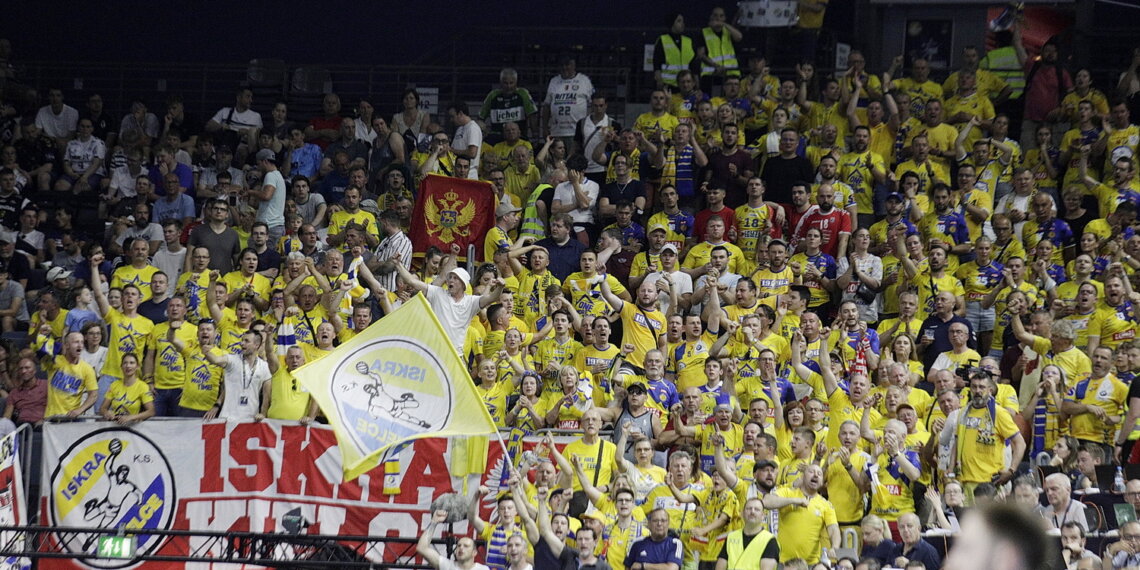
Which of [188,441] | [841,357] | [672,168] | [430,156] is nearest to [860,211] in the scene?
[672,168]

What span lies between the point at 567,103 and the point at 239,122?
429cm

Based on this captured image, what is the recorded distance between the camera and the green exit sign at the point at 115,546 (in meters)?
13.2

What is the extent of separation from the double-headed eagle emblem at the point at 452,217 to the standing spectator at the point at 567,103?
213 cm

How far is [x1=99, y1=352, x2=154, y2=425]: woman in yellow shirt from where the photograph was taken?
13.8m

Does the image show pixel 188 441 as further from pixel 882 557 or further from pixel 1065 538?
pixel 1065 538

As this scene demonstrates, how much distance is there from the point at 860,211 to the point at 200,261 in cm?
717

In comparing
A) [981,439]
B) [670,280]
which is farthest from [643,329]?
[981,439]

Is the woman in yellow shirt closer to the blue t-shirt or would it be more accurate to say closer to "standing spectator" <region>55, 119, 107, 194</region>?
the blue t-shirt

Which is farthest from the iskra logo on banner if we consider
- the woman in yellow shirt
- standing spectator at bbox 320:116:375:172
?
standing spectator at bbox 320:116:375:172

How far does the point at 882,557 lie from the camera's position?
A: 36.0 feet

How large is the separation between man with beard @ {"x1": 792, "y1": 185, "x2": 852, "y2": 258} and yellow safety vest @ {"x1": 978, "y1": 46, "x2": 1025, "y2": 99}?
14.4ft

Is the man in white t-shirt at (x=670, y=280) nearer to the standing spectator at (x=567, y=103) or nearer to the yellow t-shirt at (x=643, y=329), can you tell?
the yellow t-shirt at (x=643, y=329)

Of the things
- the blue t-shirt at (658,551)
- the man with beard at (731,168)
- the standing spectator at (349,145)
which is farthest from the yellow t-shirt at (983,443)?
the standing spectator at (349,145)

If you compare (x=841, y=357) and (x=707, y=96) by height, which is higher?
(x=707, y=96)
